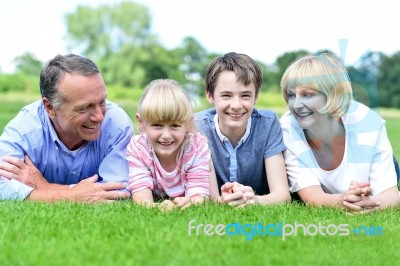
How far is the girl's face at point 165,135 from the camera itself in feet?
16.2

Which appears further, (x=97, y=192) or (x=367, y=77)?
(x=97, y=192)

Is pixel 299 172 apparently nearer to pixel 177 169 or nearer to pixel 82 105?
pixel 177 169

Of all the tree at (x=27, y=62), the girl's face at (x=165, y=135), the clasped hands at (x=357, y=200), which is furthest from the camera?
the tree at (x=27, y=62)

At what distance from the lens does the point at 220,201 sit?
4.84 meters

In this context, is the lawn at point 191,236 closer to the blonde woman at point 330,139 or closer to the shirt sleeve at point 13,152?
the shirt sleeve at point 13,152

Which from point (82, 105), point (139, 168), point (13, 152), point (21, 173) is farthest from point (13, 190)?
point (139, 168)

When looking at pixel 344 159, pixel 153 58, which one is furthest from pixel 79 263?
pixel 153 58

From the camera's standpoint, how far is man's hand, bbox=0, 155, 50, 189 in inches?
211

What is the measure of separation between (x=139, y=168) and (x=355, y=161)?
1838 mm

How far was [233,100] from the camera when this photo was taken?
525 cm

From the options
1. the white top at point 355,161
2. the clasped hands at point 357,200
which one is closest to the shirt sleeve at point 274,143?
the white top at point 355,161

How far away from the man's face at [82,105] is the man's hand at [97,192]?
444mm

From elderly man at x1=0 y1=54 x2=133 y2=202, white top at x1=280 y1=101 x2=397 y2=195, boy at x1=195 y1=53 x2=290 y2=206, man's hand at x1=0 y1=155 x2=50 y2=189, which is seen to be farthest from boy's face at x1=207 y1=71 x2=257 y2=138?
man's hand at x1=0 y1=155 x2=50 y2=189

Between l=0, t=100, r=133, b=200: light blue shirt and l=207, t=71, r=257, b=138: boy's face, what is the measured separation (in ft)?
2.91
